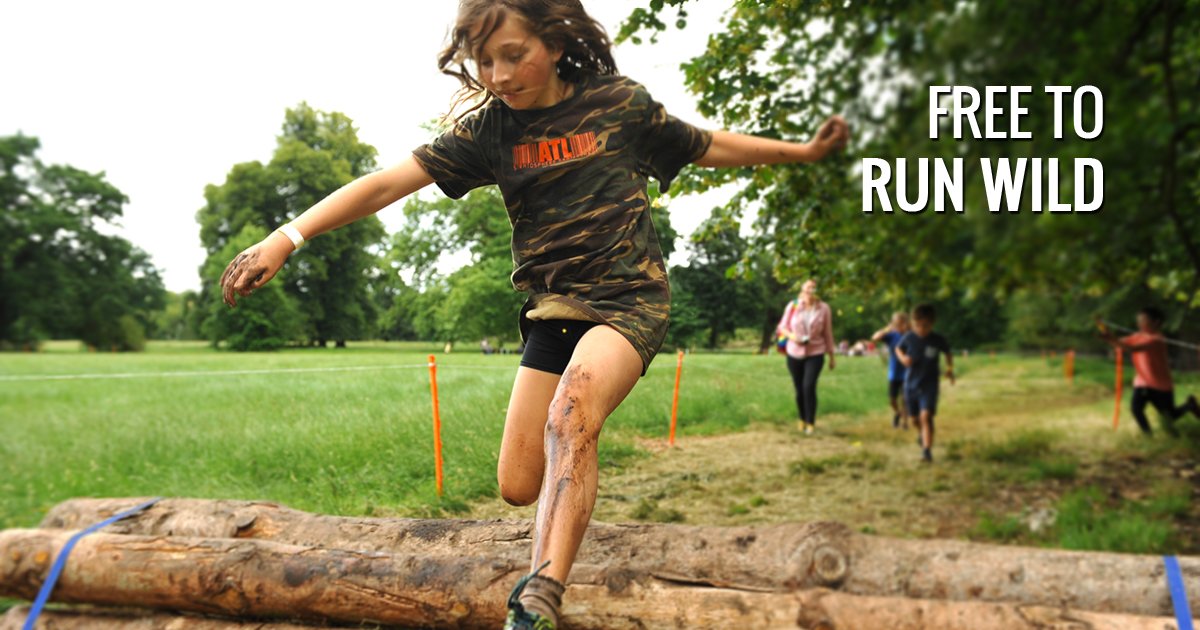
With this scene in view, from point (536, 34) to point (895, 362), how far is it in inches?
Answer: 393

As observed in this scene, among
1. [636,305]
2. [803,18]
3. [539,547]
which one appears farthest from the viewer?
[803,18]

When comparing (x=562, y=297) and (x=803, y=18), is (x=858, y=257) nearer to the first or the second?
(x=803, y=18)

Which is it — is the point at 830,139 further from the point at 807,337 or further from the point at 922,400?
the point at 922,400

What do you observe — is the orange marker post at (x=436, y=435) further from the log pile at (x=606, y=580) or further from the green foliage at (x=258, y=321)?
the green foliage at (x=258, y=321)

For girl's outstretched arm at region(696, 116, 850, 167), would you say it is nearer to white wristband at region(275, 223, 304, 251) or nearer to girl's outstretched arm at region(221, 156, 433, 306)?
girl's outstretched arm at region(221, 156, 433, 306)

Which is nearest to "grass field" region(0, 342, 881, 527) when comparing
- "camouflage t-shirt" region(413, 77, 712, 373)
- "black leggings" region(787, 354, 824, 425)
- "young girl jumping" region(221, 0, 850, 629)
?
"black leggings" region(787, 354, 824, 425)

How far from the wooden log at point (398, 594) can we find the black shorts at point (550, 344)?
2.46 feet

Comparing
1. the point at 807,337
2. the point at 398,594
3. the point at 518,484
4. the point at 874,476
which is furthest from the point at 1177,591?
the point at 807,337

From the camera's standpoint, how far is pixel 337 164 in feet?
25.4

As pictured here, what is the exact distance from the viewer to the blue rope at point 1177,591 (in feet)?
7.73

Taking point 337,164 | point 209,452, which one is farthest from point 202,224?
point 209,452

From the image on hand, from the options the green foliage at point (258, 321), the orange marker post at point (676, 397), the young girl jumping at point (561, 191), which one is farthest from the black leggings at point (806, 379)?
the young girl jumping at point (561, 191)

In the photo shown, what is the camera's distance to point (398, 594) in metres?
2.75

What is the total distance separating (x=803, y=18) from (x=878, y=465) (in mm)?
4601
